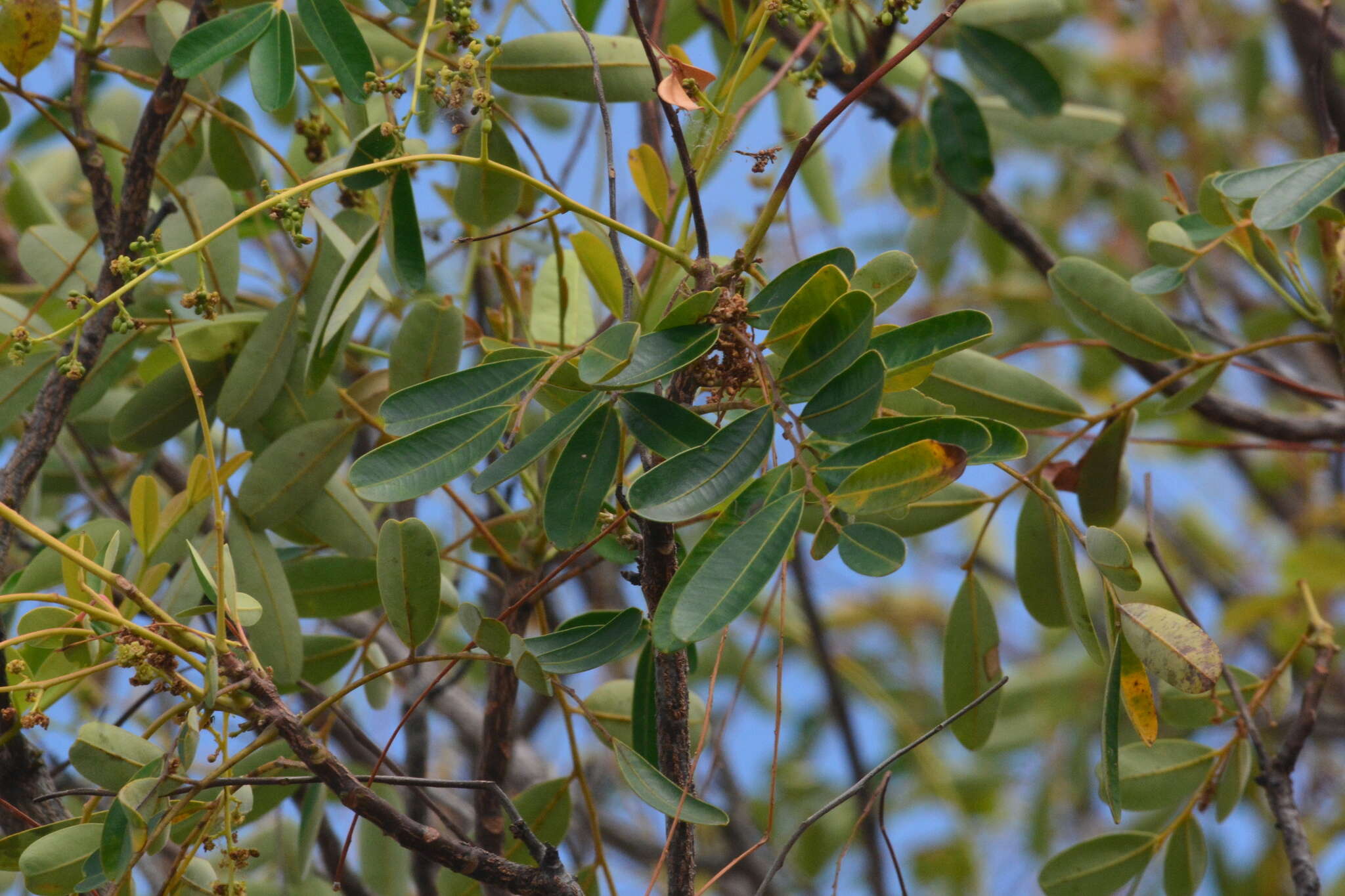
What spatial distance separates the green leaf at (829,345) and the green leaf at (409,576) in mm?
218

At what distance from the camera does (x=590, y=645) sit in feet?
2.25

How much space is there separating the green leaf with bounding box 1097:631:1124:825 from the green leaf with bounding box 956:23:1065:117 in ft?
2.40

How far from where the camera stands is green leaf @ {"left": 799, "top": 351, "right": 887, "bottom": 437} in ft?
1.98

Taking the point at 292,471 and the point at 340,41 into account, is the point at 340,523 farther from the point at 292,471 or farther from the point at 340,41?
A: the point at 340,41

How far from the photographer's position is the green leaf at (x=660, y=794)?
2.14ft

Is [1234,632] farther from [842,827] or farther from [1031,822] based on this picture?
[842,827]

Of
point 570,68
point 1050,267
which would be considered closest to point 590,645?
point 570,68

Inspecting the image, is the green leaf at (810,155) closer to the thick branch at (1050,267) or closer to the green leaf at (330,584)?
the thick branch at (1050,267)

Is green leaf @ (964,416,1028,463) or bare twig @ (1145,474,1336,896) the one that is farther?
bare twig @ (1145,474,1336,896)

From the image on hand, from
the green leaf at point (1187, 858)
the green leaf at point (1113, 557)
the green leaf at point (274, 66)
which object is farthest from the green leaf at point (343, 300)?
the green leaf at point (1187, 858)

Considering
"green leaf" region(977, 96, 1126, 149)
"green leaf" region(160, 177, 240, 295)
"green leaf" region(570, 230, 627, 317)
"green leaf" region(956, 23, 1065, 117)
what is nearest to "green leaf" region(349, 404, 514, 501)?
"green leaf" region(570, 230, 627, 317)

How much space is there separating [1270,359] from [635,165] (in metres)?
1.05

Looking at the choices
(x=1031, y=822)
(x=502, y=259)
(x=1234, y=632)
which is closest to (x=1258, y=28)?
(x=1234, y=632)

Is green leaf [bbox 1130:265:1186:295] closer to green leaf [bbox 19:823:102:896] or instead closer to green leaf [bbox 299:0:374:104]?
green leaf [bbox 299:0:374:104]
